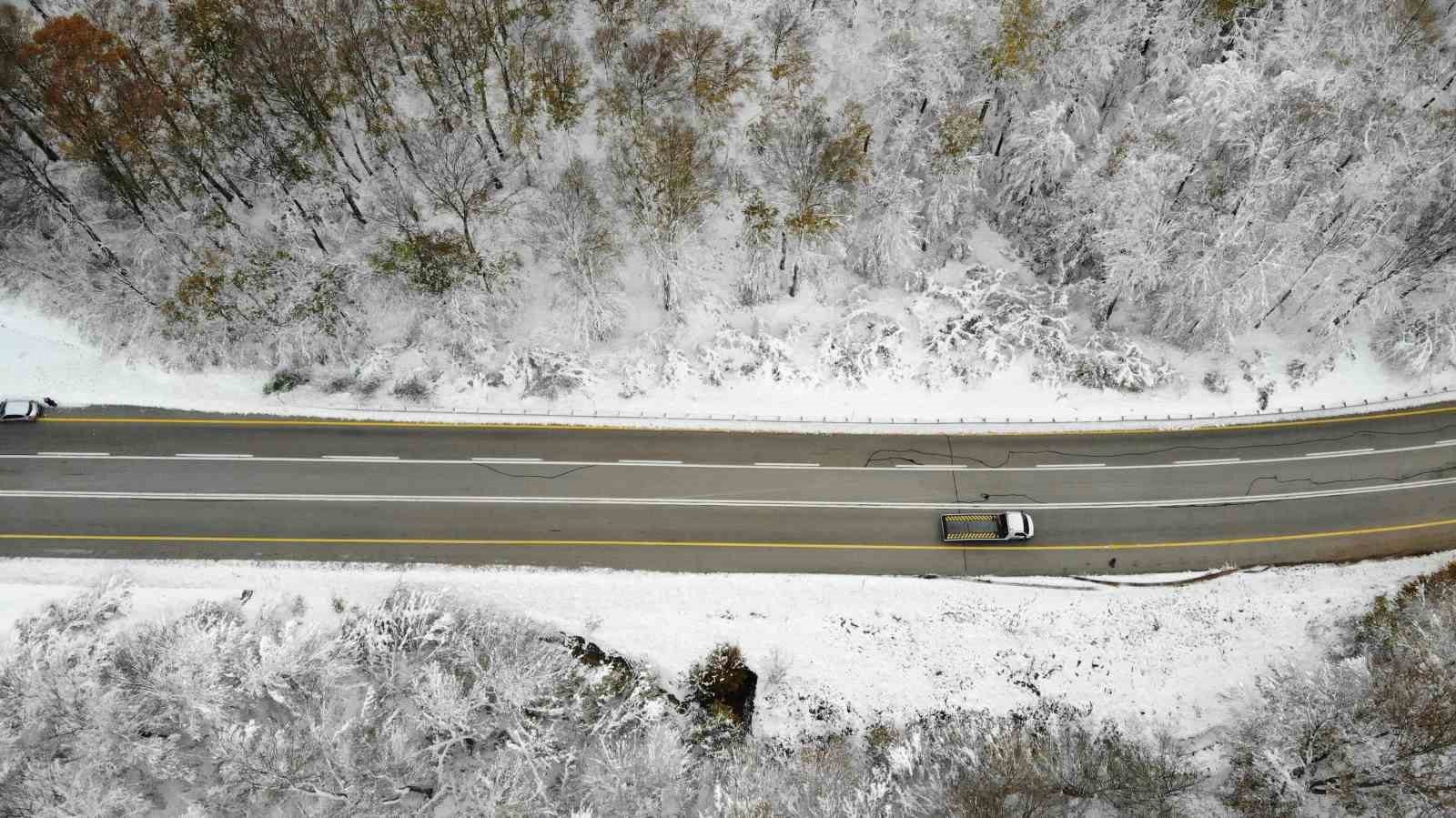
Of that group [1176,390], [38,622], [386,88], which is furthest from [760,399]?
[38,622]

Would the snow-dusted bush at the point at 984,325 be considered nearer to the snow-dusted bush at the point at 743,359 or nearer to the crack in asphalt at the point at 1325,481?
the snow-dusted bush at the point at 743,359

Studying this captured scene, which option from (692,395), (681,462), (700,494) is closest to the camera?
(700,494)

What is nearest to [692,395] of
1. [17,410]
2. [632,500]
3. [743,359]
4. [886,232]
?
[743,359]

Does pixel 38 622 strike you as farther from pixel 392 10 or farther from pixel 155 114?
pixel 392 10

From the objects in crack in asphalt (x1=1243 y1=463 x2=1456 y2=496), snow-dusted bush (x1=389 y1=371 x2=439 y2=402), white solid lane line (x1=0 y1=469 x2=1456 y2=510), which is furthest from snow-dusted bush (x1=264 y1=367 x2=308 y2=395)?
crack in asphalt (x1=1243 y1=463 x2=1456 y2=496)

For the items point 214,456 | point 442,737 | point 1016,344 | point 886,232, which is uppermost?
point 886,232

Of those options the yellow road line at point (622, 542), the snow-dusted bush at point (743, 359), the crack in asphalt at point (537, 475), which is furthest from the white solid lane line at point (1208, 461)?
the crack in asphalt at point (537, 475)

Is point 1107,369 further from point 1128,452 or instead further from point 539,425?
point 539,425

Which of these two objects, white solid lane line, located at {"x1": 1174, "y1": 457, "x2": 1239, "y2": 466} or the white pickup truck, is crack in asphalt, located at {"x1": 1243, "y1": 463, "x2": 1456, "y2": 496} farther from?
the white pickup truck
